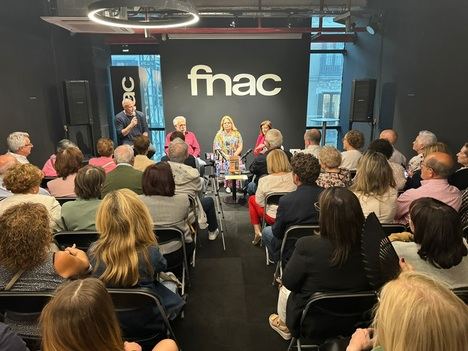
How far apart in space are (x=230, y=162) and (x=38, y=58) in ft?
11.5

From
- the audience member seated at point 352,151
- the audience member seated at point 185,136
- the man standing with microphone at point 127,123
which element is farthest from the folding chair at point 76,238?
the man standing with microphone at point 127,123

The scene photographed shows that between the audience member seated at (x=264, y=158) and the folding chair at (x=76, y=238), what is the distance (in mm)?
2479

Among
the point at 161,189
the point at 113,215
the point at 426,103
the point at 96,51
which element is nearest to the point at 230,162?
the point at 161,189

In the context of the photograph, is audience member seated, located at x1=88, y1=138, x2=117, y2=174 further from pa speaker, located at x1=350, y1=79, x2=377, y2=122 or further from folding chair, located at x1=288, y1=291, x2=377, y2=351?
pa speaker, located at x1=350, y1=79, x2=377, y2=122

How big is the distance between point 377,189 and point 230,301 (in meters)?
1.53

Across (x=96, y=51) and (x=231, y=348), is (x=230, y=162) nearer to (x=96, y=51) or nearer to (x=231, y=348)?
(x=231, y=348)

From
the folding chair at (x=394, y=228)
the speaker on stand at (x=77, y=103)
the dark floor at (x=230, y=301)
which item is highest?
the speaker on stand at (x=77, y=103)

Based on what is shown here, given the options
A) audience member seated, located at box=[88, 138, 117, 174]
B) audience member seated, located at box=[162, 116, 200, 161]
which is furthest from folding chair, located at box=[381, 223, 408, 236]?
audience member seated, located at box=[162, 116, 200, 161]

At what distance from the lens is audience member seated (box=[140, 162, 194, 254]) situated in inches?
107

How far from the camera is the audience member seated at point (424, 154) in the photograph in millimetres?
3572

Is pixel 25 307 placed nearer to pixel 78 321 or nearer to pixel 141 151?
pixel 78 321

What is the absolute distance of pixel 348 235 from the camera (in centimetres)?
184

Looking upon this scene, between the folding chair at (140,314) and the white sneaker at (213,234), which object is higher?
the folding chair at (140,314)

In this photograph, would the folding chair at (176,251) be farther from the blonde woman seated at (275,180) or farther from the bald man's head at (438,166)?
the bald man's head at (438,166)
